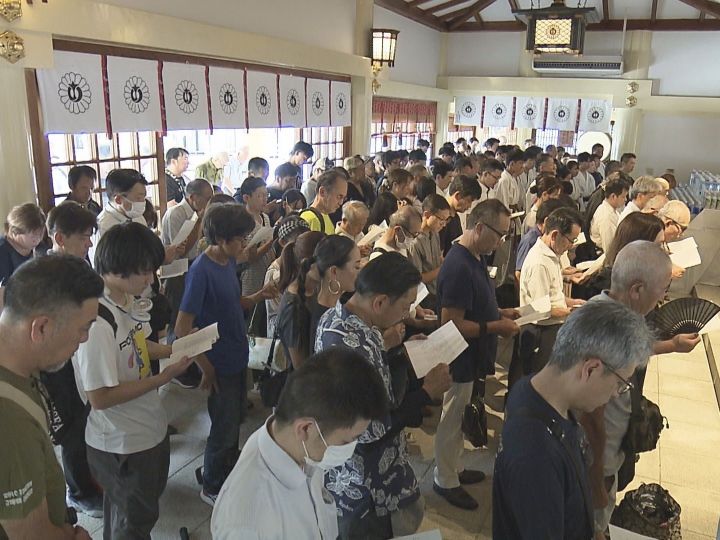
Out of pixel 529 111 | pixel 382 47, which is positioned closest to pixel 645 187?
pixel 382 47

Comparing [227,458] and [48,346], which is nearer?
[48,346]

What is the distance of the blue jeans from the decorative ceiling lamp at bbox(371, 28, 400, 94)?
776 centimetres

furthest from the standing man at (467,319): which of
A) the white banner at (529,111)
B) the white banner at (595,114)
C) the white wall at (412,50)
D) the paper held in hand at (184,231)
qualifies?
the white banner at (529,111)

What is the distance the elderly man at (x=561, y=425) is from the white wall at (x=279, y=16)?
194 inches

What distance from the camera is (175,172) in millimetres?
6156

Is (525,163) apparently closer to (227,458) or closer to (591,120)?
(591,120)

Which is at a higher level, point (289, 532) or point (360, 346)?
point (360, 346)

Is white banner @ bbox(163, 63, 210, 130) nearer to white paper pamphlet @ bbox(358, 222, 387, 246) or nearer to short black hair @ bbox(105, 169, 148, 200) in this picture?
short black hair @ bbox(105, 169, 148, 200)

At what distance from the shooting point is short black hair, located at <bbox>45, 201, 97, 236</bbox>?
310 cm

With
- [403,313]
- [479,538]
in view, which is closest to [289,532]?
[403,313]

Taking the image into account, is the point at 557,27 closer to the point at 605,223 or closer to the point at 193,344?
the point at 605,223

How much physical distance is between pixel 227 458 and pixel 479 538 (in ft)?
4.75

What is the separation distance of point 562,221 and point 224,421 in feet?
7.86

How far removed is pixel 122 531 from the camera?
92.0 inches
